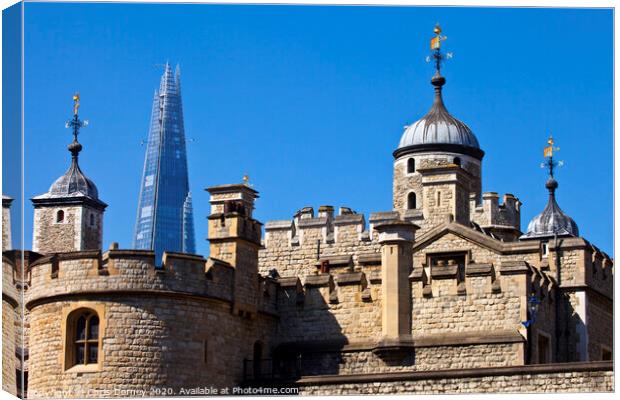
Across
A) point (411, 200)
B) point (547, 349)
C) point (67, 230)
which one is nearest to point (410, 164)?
point (411, 200)

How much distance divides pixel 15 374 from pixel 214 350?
215 inches

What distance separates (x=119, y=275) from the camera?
52125mm

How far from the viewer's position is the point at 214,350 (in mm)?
52969

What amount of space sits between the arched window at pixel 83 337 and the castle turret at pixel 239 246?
397cm

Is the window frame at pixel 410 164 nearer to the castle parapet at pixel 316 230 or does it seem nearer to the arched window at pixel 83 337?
the castle parapet at pixel 316 230

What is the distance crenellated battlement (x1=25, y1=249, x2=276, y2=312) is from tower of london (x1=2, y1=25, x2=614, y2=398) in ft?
0.13

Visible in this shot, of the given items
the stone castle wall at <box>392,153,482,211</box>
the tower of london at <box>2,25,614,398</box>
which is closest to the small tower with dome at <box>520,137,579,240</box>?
the stone castle wall at <box>392,153,482,211</box>

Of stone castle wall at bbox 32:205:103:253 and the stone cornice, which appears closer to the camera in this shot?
the stone cornice

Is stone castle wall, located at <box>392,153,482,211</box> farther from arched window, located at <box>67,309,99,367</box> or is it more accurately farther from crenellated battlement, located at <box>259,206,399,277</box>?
arched window, located at <box>67,309,99,367</box>

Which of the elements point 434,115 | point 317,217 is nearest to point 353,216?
point 317,217

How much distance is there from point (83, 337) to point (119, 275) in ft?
5.98

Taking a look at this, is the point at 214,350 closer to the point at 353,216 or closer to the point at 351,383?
the point at 351,383

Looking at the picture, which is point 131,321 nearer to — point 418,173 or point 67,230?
point 418,173

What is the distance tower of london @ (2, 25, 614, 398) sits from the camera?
51.5 metres
